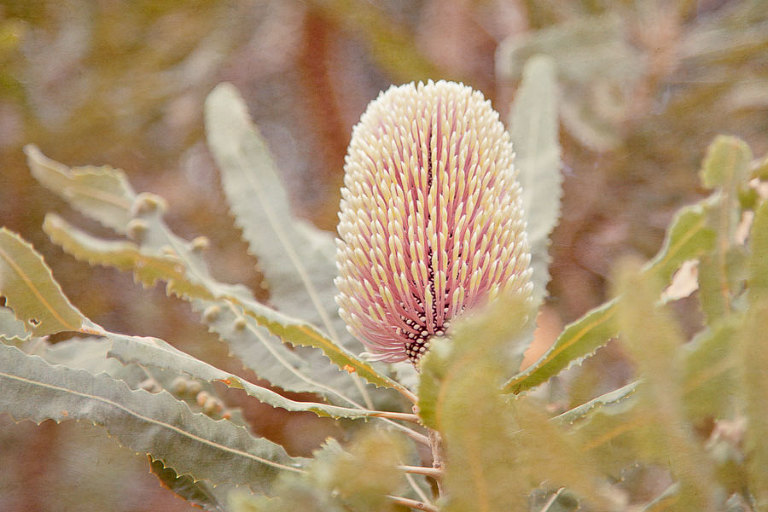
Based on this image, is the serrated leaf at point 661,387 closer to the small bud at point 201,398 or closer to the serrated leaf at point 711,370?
the serrated leaf at point 711,370

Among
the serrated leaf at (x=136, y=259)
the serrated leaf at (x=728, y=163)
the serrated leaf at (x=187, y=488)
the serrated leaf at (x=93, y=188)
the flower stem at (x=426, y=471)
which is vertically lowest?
the serrated leaf at (x=187, y=488)

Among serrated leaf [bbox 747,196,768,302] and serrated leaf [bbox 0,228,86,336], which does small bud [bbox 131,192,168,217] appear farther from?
serrated leaf [bbox 747,196,768,302]

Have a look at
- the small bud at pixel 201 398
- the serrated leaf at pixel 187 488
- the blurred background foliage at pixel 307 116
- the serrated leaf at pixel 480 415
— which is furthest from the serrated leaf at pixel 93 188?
the serrated leaf at pixel 480 415

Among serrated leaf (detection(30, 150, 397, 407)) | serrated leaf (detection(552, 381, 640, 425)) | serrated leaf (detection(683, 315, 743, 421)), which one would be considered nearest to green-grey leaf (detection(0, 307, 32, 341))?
serrated leaf (detection(30, 150, 397, 407))

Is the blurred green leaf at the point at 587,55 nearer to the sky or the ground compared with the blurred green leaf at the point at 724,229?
nearer to the sky

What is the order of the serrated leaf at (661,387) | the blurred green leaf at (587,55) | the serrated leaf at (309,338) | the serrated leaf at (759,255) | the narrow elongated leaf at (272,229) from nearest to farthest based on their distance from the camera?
the serrated leaf at (661,387) → the serrated leaf at (759,255) → the serrated leaf at (309,338) → the narrow elongated leaf at (272,229) → the blurred green leaf at (587,55)

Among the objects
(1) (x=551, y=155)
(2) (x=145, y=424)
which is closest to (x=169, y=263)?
(2) (x=145, y=424)

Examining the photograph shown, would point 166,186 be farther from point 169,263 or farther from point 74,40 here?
point 169,263
